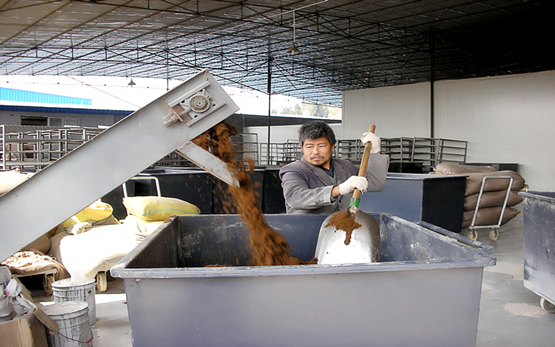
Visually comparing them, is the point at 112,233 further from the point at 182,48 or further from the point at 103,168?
the point at 182,48

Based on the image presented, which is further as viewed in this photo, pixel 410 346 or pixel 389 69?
pixel 389 69

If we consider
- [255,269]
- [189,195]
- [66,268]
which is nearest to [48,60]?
[189,195]

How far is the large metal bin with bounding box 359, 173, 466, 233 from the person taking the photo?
4.18 m

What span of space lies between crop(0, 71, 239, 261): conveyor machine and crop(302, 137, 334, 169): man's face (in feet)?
3.41

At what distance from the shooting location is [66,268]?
311 cm

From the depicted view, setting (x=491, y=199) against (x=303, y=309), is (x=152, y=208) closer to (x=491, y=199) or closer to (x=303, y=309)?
(x=303, y=309)

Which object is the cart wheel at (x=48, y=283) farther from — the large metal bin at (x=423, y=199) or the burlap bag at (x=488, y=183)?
the burlap bag at (x=488, y=183)

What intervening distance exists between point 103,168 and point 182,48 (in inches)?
572

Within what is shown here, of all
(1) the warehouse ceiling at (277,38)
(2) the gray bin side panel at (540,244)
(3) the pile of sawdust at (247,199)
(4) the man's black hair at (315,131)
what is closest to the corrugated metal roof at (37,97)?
(1) the warehouse ceiling at (277,38)

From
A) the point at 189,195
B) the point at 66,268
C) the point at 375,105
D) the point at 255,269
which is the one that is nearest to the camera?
the point at 255,269

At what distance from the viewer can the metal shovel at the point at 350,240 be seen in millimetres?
1634

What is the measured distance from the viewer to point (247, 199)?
1.56 m

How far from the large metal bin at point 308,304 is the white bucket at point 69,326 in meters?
1.22

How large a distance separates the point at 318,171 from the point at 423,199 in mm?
2332
